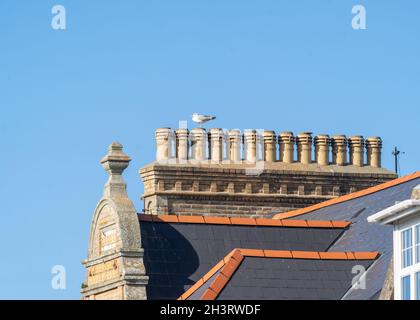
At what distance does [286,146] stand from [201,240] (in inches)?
490

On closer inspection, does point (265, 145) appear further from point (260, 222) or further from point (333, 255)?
point (333, 255)

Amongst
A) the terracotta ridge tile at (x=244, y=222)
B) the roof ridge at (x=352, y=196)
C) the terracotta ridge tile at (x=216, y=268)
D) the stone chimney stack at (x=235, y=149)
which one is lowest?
the terracotta ridge tile at (x=216, y=268)

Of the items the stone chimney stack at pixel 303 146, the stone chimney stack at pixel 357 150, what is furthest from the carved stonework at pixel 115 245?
the stone chimney stack at pixel 357 150

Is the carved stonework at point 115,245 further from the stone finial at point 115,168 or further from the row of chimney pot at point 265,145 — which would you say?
the row of chimney pot at point 265,145

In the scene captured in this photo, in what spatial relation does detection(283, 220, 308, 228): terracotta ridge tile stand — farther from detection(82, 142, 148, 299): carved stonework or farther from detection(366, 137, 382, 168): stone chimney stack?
detection(366, 137, 382, 168): stone chimney stack

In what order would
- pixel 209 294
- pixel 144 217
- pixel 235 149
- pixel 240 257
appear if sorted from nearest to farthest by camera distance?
pixel 209 294 < pixel 240 257 < pixel 144 217 < pixel 235 149

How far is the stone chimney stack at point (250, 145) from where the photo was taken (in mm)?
71125

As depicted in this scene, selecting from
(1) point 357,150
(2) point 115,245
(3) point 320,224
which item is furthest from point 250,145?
(2) point 115,245

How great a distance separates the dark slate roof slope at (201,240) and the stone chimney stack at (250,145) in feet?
33.1

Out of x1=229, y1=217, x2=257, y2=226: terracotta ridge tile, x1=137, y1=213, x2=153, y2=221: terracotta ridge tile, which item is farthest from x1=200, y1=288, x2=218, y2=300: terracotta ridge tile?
x1=229, y1=217, x2=257, y2=226: terracotta ridge tile

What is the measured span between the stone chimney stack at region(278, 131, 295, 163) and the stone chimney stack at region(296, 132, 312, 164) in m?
0.28

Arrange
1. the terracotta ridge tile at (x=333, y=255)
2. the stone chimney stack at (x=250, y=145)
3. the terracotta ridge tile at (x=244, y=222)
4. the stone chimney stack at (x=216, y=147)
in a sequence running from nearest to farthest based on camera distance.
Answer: the terracotta ridge tile at (x=333, y=255) → the terracotta ridge tile at (x=244, y=222) → the stone chimney stack at (x=216, y=147) → the stone chimney stack at (x=250, y=145)

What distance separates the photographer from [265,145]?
71875mm
